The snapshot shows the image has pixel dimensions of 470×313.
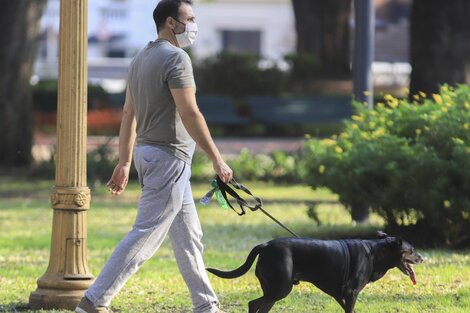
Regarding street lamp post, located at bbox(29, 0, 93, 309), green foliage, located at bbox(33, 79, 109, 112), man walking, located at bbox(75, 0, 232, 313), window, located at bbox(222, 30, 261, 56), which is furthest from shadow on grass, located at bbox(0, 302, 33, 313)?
window, located at bbox(222, 30, 261, 56)

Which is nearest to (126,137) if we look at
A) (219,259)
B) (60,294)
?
(60,294)

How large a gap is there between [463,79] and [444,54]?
57 cm

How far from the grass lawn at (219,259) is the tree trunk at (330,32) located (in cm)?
1168

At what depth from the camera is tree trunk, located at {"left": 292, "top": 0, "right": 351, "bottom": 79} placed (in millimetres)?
29156

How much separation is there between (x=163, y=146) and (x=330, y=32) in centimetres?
2256

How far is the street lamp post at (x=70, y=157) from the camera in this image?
308 inches

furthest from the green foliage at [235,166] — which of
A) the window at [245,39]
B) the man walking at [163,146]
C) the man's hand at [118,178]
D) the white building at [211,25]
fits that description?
the window at [245,39]

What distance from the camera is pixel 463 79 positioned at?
18172mm

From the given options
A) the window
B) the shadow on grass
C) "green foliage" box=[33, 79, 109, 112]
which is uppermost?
the shadow on grass

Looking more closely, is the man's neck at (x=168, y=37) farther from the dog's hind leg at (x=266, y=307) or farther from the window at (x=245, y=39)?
the window at (x=245, y=39)

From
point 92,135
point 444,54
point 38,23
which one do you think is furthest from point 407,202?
point 92,135

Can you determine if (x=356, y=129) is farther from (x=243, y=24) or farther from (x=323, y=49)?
(x=243, y=24)

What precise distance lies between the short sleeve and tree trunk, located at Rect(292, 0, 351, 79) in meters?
22.2

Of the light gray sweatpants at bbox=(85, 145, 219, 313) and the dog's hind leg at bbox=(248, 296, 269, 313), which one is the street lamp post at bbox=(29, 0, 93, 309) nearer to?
the light gray sweatpants at bbox=(85, 145, 219, 313)
